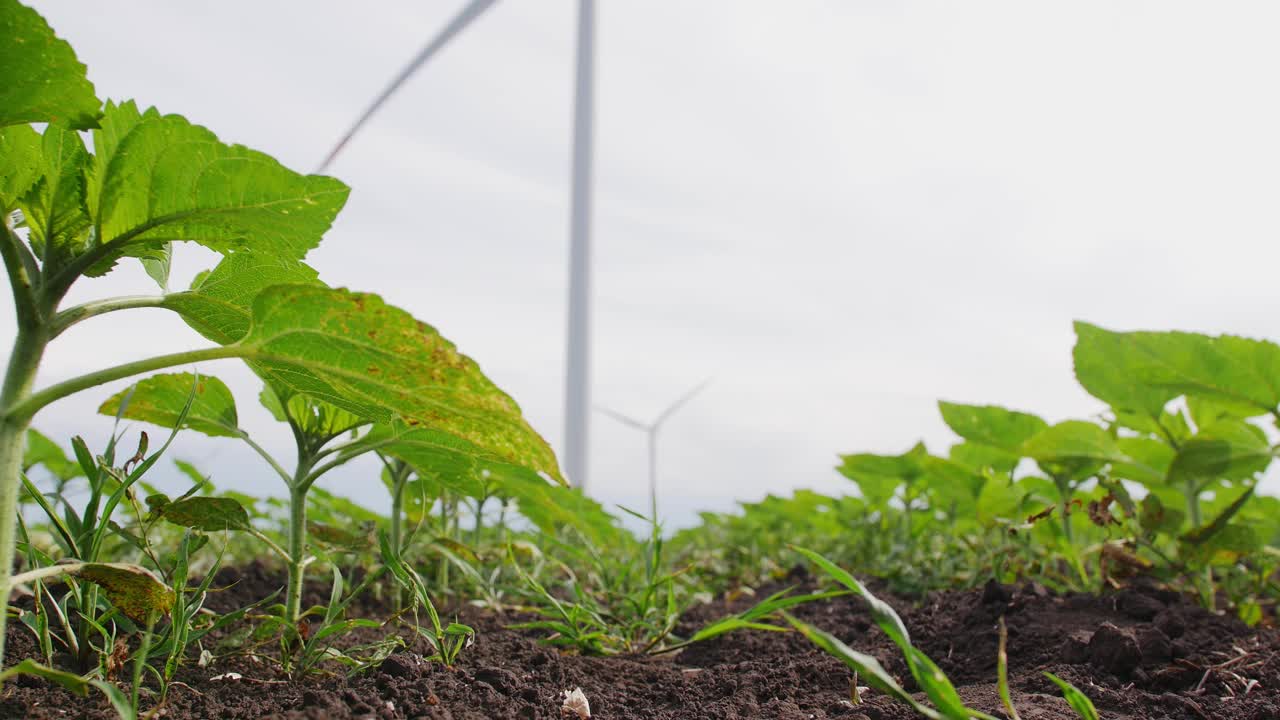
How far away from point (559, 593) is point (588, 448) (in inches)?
178

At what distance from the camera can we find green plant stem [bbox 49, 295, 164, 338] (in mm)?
1028

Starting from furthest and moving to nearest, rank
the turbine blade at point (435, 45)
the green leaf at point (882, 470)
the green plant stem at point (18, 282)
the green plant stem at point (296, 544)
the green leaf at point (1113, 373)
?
1. the turbine blade at point (435, 45)
2. the green leaf at point (882, 470)
3. the green leaf at point (1113, 373)
4. the green plant stem at point (296, 544)
5. the green plant stem at point (18, 282)

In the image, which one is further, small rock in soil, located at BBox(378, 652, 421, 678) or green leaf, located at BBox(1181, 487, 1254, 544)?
green leaf, located at BBox(1181, 487, 1254, 544)

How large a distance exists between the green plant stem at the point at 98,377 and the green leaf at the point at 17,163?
0.66 ft

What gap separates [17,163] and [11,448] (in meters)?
0.37

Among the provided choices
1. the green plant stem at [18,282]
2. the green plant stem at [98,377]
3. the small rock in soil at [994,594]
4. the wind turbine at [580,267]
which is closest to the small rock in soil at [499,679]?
the green plant stem at [98,377]

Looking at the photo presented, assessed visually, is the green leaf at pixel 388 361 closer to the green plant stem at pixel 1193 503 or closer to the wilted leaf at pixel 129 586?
the wilted leaf at pixel 129 586

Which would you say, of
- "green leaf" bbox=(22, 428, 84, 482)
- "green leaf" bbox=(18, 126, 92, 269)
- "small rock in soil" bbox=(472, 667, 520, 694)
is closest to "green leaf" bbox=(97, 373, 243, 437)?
"green leaf" bbox=(18, 126, 92, 269)

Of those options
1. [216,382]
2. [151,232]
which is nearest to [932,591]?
[216,382]

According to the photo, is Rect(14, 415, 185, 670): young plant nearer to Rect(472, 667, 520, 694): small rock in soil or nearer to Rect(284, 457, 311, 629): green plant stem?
Rect(284, 457, 311, 629): green plant stem

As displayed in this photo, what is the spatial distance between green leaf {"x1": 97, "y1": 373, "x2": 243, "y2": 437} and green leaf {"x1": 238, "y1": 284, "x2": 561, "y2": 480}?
0.66 meters

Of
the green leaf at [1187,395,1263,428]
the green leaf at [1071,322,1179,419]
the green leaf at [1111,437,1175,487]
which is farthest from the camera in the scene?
the green leaf at [1111,437,1175,487]

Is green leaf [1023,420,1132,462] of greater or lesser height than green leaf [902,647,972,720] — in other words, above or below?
above

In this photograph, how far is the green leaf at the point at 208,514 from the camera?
137cm
